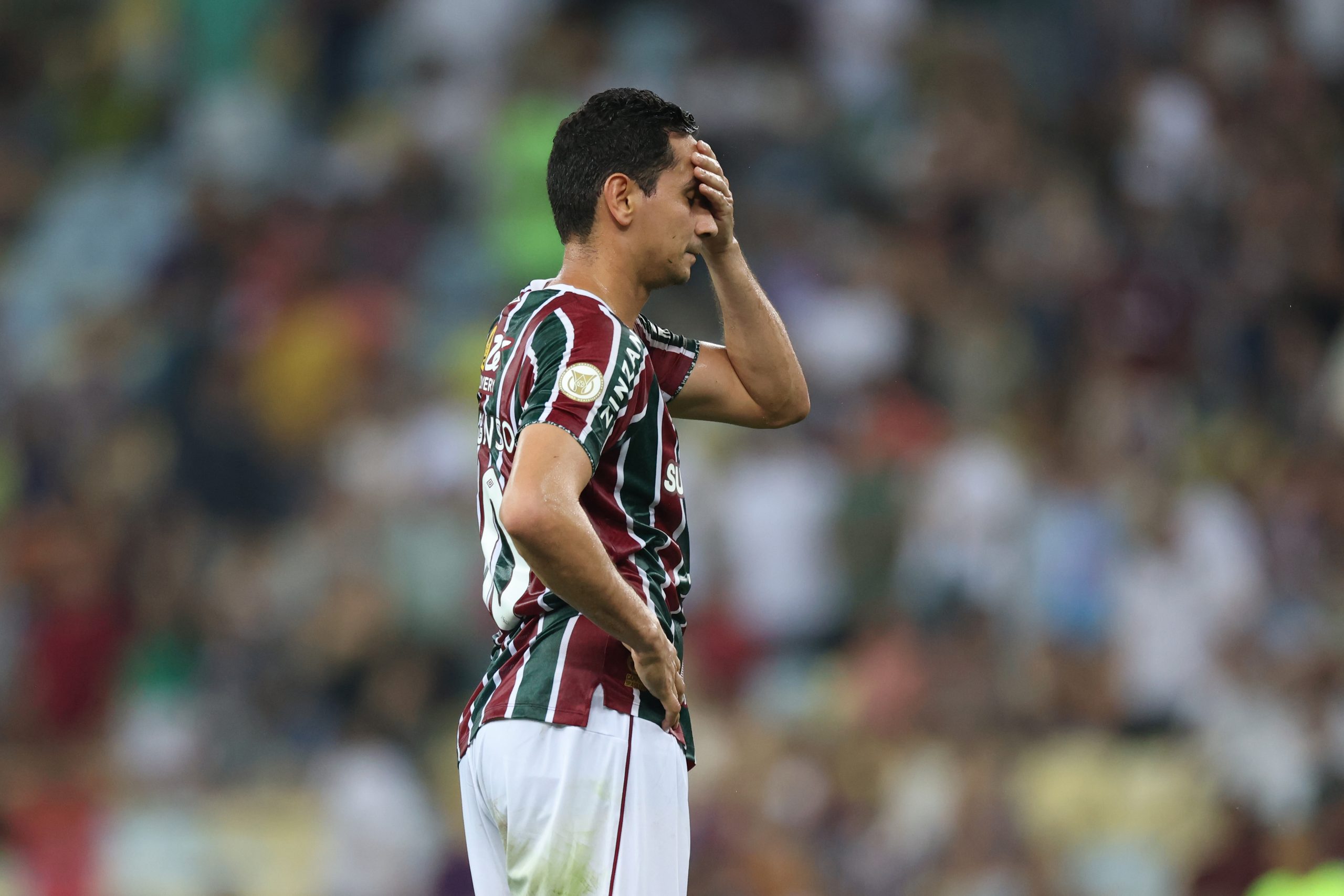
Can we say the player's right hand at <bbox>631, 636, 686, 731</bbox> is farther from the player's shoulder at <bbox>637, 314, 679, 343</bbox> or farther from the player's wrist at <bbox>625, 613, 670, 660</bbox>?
the player's shoulder at <bbox>637, 314, 679, 343</bbox>

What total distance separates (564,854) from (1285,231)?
7.18m

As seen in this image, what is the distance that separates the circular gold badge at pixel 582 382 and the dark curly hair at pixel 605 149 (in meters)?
0.39

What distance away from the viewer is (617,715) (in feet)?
10.6

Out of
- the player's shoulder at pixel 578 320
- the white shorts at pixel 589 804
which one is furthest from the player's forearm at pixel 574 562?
the player's shoulder at pixel 578 320

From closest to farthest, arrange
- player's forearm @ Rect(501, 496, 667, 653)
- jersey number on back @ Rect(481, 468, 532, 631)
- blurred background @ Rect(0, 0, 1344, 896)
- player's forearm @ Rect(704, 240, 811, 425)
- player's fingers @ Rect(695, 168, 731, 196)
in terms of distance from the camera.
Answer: player's forearm @ Rect(501, 496, 667, 653) → jersey number on back @ Rect(481, 468, 532, 631) → player's fingers @ Rect(695, 168, 731, 196) → player's forearm @ Rect(704, 240, 811, 425) → blurred background @ Rect(0, 0, 1344, 896)

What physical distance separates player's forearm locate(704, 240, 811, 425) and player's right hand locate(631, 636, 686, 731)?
0.83 metres

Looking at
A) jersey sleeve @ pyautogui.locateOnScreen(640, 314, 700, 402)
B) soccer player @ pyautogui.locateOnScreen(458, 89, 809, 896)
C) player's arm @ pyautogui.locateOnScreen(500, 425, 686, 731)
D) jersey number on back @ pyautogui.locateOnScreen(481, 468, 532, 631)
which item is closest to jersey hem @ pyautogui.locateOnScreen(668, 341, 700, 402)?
jersey sleeve @ pyautogui.locateOnScreen(640, 314, 700, 402)

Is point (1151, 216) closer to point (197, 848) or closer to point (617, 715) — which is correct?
point (197, 848)

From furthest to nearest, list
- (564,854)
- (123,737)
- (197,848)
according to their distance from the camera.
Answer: (123,737), (197,848), (564,854)

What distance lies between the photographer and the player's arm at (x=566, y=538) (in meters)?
2.98

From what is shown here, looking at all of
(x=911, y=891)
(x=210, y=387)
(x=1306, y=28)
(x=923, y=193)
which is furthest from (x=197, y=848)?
(x=1306, y=28)

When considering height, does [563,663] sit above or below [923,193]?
below

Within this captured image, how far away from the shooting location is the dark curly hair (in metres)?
3.39

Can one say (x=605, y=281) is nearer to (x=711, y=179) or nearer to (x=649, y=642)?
(x=711, y=179)
